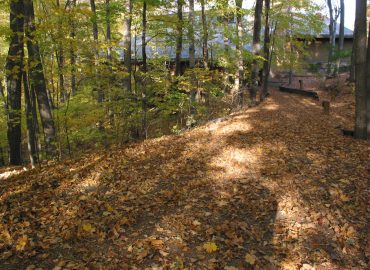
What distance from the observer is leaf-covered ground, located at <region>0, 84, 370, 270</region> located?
432 centimetres

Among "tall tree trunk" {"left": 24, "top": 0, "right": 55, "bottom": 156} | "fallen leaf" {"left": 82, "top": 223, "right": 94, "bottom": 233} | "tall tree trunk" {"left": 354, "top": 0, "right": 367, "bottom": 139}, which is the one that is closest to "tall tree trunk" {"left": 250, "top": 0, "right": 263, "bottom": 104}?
"tall tree trunk" {"left": 354, "top": 0, "right": 367, "bottom": 139}

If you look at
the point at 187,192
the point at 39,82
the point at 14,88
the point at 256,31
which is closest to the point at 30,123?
the point at 39,82

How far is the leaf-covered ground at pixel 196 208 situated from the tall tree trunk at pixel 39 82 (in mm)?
2013

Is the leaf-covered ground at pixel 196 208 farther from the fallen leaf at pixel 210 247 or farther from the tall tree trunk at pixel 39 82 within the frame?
the tall tree trunk at pixel 39 82

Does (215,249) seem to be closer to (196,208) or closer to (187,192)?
(196,208)

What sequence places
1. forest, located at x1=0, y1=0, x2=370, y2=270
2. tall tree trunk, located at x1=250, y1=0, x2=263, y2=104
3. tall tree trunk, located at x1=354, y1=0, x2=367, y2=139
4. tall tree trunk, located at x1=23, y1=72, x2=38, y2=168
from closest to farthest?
forest, located at x1=0, y1=0, x2=370, y2=270 → tall tree trunk, located at x1=354, y1=0, x2=367, y2=139 → tall tree trunk, located at x1=23, y1=72, x2=38, y2=168 → tall tree trunk, located at x1=250, y1=0, x2=263, y2=104

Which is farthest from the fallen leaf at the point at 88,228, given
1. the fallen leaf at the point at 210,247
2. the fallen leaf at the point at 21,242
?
the fallen leaf at the point at 210,247

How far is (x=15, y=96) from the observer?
10.8m

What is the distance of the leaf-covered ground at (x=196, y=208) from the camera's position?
4.32m

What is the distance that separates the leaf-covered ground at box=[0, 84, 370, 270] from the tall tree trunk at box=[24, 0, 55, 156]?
2013mm

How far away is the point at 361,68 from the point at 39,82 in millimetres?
9459

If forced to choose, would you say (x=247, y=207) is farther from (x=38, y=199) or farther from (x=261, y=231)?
(x=38, y=199)

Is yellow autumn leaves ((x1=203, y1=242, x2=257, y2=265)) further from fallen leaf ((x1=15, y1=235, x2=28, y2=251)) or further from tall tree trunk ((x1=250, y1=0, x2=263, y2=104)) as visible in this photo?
tall tree trunk ((x1=250, y1=0, x2=263, y2=104))

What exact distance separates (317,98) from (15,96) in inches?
686
